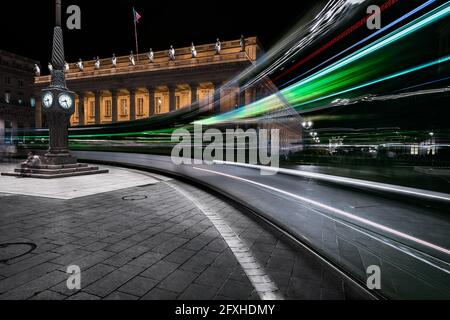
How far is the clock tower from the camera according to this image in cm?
1280

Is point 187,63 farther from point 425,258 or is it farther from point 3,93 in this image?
point 425,258

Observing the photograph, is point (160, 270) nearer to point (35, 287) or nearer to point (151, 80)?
point (35, 287)

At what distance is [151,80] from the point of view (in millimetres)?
65188

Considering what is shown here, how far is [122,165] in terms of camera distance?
19125 mm

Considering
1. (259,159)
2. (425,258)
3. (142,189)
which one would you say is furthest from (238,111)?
(425,258)

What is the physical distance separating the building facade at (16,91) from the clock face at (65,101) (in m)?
80.1

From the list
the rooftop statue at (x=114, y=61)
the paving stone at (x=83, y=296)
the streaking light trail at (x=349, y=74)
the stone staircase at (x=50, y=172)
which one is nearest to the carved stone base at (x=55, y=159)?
the stone staircase at (x=50, y=172)

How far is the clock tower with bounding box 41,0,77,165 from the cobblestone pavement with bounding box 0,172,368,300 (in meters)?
7.08

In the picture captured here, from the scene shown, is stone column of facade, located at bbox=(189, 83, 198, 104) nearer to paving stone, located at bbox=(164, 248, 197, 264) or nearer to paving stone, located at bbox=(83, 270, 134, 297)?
paving stone, located at bbox=(164, 248, 197, 264)

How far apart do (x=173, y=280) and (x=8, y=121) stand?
3923 inches

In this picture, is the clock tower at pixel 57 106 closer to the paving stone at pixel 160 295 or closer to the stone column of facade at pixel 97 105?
the paving stone at pixel 160 295

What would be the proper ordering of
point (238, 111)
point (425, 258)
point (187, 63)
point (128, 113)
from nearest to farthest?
point (425, 258) → point (238, 111) → point (187, 63) → point (128, 113)

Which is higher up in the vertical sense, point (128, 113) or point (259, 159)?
point (128, 113)
